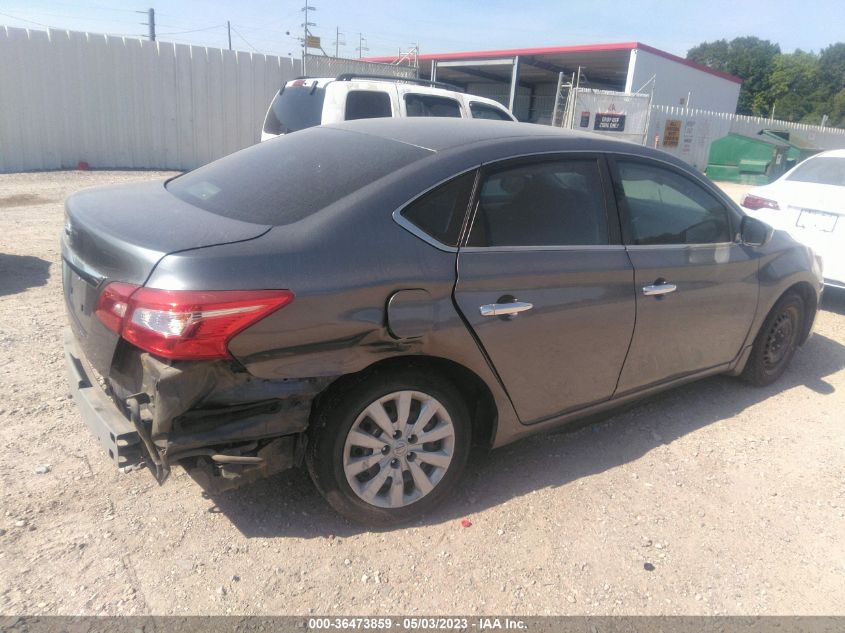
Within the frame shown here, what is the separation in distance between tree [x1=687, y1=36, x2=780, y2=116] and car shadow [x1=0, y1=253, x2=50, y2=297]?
68363 millimetres

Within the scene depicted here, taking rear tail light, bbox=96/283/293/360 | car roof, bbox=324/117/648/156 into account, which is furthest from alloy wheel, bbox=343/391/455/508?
car roof, bbox=324/117/648/156

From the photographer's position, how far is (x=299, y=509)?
2.92 metres

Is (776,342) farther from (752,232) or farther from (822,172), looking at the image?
(822,172)

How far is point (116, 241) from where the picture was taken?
7.93ft

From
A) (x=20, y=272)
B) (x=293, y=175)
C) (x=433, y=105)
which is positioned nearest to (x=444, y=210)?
(x=293, y=175)

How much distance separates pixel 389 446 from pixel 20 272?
489cm

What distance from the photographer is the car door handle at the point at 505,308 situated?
2.76 meters

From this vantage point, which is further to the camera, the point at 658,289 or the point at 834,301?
the point at 834,301

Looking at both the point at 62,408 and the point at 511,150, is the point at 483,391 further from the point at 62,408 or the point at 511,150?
the point at 62,408

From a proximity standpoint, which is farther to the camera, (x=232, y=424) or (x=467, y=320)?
(x=467, y=320)

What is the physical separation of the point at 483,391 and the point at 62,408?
237cm

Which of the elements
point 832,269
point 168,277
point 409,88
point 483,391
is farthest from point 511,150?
point 409,88

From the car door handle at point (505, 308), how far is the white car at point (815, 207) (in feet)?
13.7

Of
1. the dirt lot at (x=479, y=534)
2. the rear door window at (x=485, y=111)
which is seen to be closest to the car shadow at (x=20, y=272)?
the dirt lot at (x=479, y=534)
